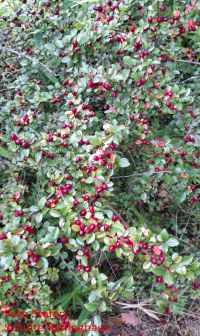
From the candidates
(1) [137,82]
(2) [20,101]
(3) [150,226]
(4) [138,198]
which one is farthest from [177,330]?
(2) [20,101]

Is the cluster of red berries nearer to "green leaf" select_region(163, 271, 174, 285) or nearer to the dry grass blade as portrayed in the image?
"green leaf" select_region(163, 271, 174, 285)

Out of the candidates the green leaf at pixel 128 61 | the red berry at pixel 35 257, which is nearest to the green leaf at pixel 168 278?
the red berry at pixel 35 257

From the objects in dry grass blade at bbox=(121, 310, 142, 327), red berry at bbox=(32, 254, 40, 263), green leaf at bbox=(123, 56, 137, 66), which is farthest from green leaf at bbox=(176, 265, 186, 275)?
green leaf at bbox=(123, 56, 137, 66)

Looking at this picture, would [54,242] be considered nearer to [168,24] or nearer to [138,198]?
[138,198]

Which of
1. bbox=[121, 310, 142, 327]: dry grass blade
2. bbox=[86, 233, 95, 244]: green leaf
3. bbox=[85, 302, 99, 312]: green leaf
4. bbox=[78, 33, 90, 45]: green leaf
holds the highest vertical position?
bbox=[78, 33, 90, 45]: green leaf

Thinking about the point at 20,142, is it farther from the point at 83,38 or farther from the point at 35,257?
the point at 83,38

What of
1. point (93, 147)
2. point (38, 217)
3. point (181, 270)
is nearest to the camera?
point (181, 270)

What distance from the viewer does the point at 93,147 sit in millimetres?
1735

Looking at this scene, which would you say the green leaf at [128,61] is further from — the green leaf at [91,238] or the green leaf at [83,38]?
the green leaf at [91,238]

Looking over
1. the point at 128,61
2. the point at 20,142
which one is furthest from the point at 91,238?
the point at 128,61

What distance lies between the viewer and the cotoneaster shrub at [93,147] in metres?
1.57

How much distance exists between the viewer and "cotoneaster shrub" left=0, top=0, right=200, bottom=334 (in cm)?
157

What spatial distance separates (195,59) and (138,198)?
3.22ft

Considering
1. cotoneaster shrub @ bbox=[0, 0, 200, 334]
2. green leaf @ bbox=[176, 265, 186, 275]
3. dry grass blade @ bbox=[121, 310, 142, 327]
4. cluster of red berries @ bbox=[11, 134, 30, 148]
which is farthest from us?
dry grass blade @ bbox=[121, 310, 142, 327]
